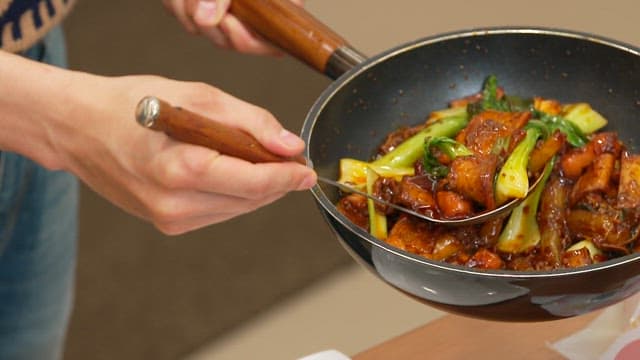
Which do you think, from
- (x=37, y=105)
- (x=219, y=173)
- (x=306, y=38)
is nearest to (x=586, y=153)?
(x=306, y=38)

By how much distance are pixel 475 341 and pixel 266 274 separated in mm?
1211

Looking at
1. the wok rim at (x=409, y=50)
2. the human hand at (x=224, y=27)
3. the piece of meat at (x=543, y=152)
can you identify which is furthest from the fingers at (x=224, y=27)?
the piece of meat at (x=543, y=152)

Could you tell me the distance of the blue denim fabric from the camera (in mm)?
1455

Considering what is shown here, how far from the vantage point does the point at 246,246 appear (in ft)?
7.82

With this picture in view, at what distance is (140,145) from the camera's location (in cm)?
89

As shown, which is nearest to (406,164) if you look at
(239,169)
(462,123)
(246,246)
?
(462,123)

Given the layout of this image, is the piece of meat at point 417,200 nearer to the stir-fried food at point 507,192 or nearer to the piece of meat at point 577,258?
the stir-fried food at point 507,192

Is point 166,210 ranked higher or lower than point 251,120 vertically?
lower

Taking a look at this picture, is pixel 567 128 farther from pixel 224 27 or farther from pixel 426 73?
pixel 224 27

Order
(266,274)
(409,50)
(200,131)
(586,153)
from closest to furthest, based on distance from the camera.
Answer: (200,131) < (586,153) < (409,50) < (266,274)

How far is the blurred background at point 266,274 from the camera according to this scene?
2.18 meters

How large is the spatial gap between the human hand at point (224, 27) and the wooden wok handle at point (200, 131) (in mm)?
369

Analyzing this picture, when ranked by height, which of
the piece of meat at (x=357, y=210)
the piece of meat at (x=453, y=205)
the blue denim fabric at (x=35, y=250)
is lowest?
the blue denim fabric at (x=35, y=250)

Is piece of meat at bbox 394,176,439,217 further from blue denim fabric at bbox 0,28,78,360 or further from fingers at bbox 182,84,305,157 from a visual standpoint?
blue denim fabric at bbox 0,28,78,360
